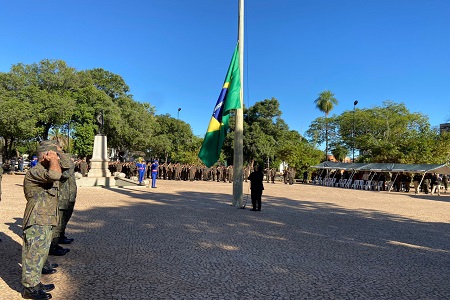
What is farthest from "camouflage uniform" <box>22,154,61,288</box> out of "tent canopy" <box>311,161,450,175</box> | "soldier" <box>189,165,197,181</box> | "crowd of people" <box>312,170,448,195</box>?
"soldier" <box>189,165,197,181</box>

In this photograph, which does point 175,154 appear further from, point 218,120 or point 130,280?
point 130,280

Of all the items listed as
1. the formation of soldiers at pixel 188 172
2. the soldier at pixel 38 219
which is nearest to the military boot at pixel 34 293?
the soldier at pixel 38 219

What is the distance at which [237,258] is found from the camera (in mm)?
5785

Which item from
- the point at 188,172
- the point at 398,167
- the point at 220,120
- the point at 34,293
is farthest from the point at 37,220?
the point at 188,172

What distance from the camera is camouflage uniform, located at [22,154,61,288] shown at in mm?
3801

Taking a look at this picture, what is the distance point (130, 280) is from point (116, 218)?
201 inches

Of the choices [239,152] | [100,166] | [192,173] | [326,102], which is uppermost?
[326,102]

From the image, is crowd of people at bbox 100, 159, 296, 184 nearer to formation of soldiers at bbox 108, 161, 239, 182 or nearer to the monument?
formation of soldiers at bbox 108, 161, 239, 182

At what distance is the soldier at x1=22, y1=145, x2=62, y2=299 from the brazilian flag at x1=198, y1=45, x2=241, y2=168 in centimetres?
811

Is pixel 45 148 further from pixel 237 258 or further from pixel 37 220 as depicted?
pixel 237 258

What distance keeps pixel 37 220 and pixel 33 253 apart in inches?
13.6

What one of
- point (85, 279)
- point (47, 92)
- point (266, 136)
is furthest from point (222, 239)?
point (266, 136)

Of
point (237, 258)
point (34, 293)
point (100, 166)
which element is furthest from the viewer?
point (100, 166)

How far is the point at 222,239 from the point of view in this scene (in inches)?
283
